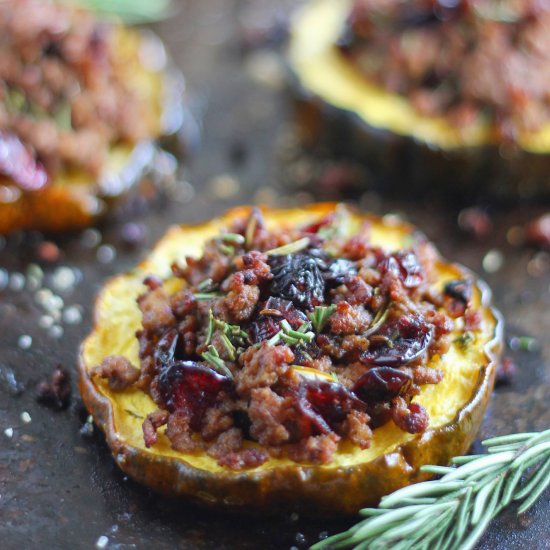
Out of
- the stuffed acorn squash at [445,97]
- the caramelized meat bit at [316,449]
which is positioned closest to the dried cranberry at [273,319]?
the caramelized meat bit at [316,449]

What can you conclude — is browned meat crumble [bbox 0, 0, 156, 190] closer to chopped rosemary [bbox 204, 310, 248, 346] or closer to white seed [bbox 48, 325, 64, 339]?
white seed [bbox 48, 325, 64, 339]

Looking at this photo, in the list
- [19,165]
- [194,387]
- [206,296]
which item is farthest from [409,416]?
[19,165]

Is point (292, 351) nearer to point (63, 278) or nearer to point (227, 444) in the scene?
point (227, 444)

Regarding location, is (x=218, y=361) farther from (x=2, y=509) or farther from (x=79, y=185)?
(x=79, y=185)

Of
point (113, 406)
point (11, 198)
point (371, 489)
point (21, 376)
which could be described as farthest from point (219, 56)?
point (371, 489)

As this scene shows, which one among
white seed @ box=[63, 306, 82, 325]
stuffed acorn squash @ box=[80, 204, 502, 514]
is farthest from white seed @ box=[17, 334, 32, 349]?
stuffed acorn squash @ box=[80, 204, 502, 514]

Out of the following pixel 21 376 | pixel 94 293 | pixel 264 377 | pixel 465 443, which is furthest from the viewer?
pixel 94 293

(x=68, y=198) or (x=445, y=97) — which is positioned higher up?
(x=445, y=97)

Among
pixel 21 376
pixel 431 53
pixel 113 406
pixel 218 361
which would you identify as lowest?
pixel 21 376
